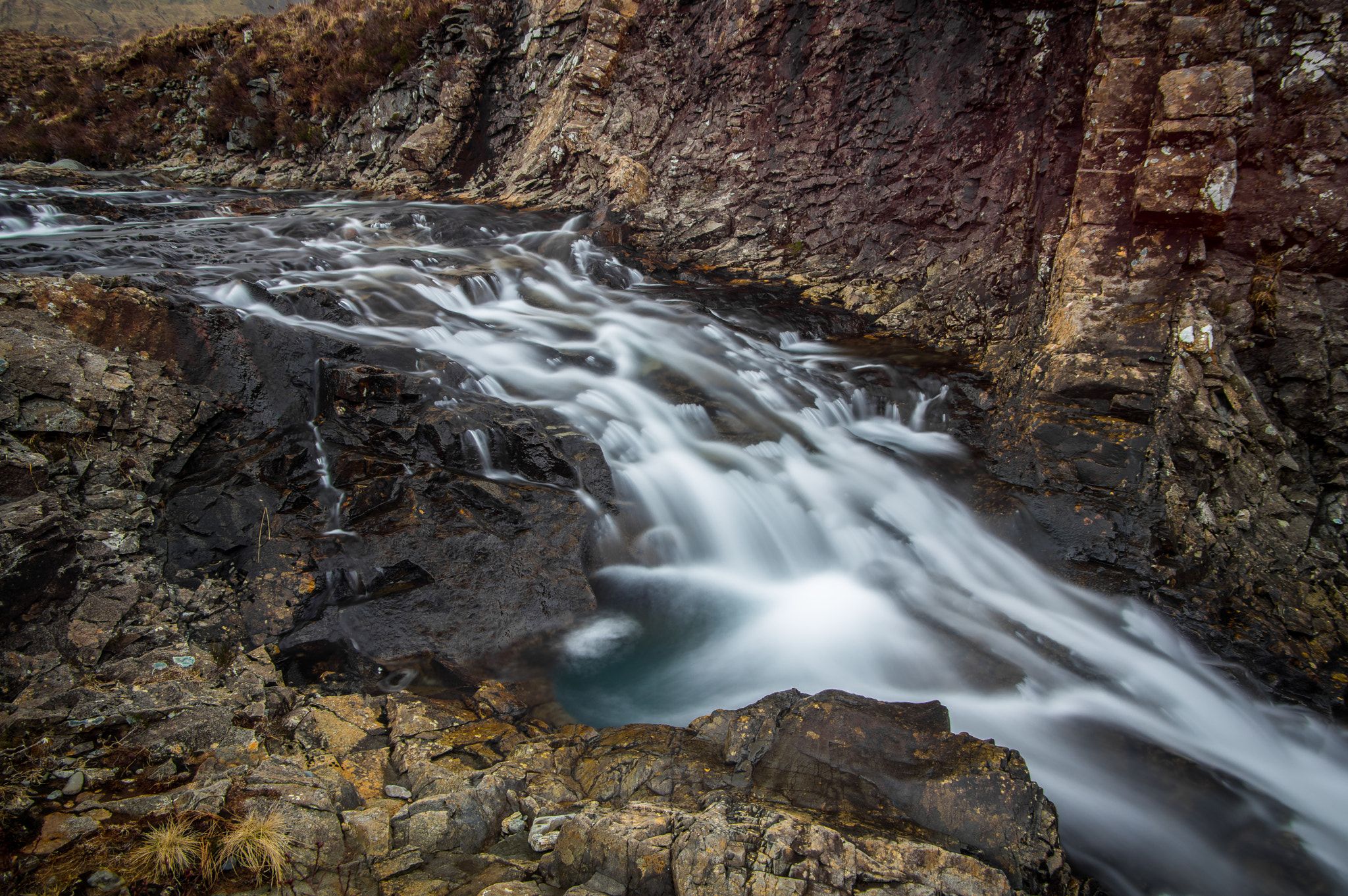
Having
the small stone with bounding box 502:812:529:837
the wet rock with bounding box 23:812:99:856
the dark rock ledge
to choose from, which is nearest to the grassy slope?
the dark rock ledge

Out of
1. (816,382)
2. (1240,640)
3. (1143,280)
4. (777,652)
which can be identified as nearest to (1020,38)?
(1143,280)

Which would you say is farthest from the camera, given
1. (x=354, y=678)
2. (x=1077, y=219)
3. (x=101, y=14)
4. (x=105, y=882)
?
(x=101, y=14)

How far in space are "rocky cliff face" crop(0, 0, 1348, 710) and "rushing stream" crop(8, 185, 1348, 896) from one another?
0.58 meters

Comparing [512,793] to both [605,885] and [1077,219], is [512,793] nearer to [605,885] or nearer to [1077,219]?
[605,885]

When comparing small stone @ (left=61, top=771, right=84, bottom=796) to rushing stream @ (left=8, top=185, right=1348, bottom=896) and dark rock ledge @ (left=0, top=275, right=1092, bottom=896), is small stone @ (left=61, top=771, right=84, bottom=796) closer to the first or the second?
dark rock ledge @ (left=0, top=275, right=1092, bottom=896)

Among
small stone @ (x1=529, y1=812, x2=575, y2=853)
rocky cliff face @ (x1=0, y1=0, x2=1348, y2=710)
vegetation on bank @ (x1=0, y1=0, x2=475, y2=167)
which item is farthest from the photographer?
vegetation on bank @ (x1=0, y1=0, x2=475, y2=167)

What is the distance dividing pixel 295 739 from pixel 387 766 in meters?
0.45

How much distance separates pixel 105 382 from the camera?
151 inches

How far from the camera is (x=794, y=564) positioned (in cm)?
494

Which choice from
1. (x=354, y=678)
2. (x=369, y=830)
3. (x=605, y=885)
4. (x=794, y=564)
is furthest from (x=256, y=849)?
(x=794, y=564)

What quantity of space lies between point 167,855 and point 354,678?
4.88ft

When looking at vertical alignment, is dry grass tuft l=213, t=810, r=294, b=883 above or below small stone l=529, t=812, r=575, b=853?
above

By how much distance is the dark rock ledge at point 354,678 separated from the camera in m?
2.25

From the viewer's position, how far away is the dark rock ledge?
2250 mm
